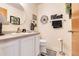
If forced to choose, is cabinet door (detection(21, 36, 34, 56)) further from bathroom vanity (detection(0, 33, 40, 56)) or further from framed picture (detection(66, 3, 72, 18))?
framed picture (detection(66, 3, 72, 18))

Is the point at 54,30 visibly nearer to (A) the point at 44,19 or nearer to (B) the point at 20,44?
(A) the point at 44,19

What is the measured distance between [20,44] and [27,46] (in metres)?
0.12

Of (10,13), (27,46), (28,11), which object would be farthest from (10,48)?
(28,11)

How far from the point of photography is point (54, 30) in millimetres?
1532

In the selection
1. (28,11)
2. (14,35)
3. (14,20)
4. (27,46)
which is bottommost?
(27,46)

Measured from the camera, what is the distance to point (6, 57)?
4.51ft

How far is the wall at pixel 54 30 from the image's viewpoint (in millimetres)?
1491

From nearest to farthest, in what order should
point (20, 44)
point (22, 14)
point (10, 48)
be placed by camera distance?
point (10, 48)
point (20, 44)
point (22, 14)

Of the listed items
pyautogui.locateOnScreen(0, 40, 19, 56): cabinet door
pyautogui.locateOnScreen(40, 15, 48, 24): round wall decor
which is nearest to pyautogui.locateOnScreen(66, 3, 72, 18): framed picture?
pyautogui.locateOnScreen(40, 15, 48, 24): round wall decor

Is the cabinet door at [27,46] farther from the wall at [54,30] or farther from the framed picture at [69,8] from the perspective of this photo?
the framed picture at [69,8]

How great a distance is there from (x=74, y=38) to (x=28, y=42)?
54 centimetres

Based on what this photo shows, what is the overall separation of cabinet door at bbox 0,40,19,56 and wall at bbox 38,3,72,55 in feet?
1.11

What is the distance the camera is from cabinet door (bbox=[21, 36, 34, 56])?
1484 millimetres

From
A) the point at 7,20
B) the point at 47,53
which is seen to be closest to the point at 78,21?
the point at 47,53
